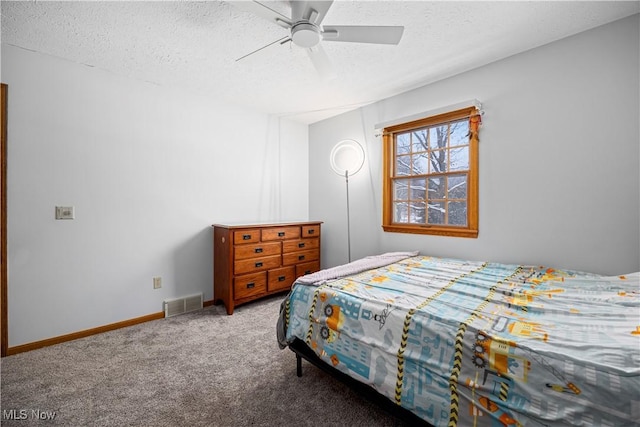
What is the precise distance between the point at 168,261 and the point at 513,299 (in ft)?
10.0

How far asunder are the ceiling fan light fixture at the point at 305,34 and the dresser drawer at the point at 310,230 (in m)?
2.20

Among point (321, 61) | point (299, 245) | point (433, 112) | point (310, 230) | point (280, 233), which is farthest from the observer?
point (310, 230)

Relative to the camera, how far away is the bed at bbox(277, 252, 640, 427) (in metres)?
0.90

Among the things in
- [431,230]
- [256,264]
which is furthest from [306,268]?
[431,230]

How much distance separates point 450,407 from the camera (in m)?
1.09

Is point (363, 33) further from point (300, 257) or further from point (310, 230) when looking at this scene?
point (300, 257)

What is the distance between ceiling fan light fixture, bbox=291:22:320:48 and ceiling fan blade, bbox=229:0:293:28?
0.18 feet

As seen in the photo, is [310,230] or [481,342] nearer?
[481,342]

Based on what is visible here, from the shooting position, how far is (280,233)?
3291 millimetres

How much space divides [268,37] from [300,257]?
2394mm

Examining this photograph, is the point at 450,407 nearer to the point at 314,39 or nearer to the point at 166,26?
the point at 314,39

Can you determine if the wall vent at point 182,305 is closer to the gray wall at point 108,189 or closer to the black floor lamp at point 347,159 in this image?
the gray wall at point 108,189

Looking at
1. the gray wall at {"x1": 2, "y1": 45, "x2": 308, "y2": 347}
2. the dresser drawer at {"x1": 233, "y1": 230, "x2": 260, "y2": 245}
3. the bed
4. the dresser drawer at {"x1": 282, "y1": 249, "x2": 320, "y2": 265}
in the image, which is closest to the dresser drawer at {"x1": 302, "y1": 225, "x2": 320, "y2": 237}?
the dresser drawer at {"x1": 282, "y1": 249, "x2": 320, "y2": 265}

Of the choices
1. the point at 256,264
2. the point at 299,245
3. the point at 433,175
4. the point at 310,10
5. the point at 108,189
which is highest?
the point at 310,10
